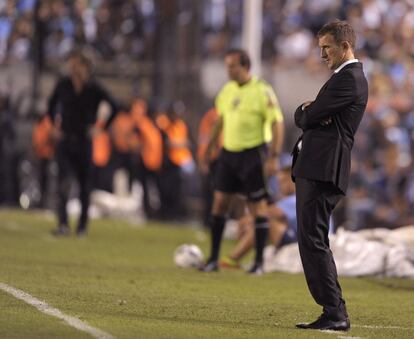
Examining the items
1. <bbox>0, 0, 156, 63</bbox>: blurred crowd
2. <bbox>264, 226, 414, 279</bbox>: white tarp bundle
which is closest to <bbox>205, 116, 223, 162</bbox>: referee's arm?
<bbox>264, 226, 414, 279</bbox>: white tarp bundle

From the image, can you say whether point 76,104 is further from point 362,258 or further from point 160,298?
point 160,298

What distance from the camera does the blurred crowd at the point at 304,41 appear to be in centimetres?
2121

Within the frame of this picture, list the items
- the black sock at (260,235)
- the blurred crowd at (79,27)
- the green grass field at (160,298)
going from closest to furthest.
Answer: the green grass field at (160,298)
the black sock at (260,235)
the blurred crowd at (79,27)

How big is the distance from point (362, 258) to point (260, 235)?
1128 mm

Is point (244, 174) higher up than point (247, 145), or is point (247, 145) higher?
point (247, 145)

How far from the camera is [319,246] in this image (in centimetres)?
845

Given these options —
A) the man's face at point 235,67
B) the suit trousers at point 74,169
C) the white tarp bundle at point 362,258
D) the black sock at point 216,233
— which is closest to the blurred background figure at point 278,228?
the white tarp bundle at point 362,258

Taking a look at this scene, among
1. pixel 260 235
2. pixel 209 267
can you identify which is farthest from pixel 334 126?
pixel 209 267

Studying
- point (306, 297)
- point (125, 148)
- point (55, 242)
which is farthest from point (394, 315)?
point (125, 148)

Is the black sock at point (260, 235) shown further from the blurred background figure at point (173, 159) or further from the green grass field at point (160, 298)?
the blurred background figure at point (173, 159)

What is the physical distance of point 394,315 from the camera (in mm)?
9820

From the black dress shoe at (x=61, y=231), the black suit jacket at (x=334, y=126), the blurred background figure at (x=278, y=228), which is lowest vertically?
the black dress shoe at (x=61, y=231)

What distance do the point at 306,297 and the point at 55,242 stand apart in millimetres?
5796

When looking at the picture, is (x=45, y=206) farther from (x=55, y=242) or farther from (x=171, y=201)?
(x=55, y=242)
